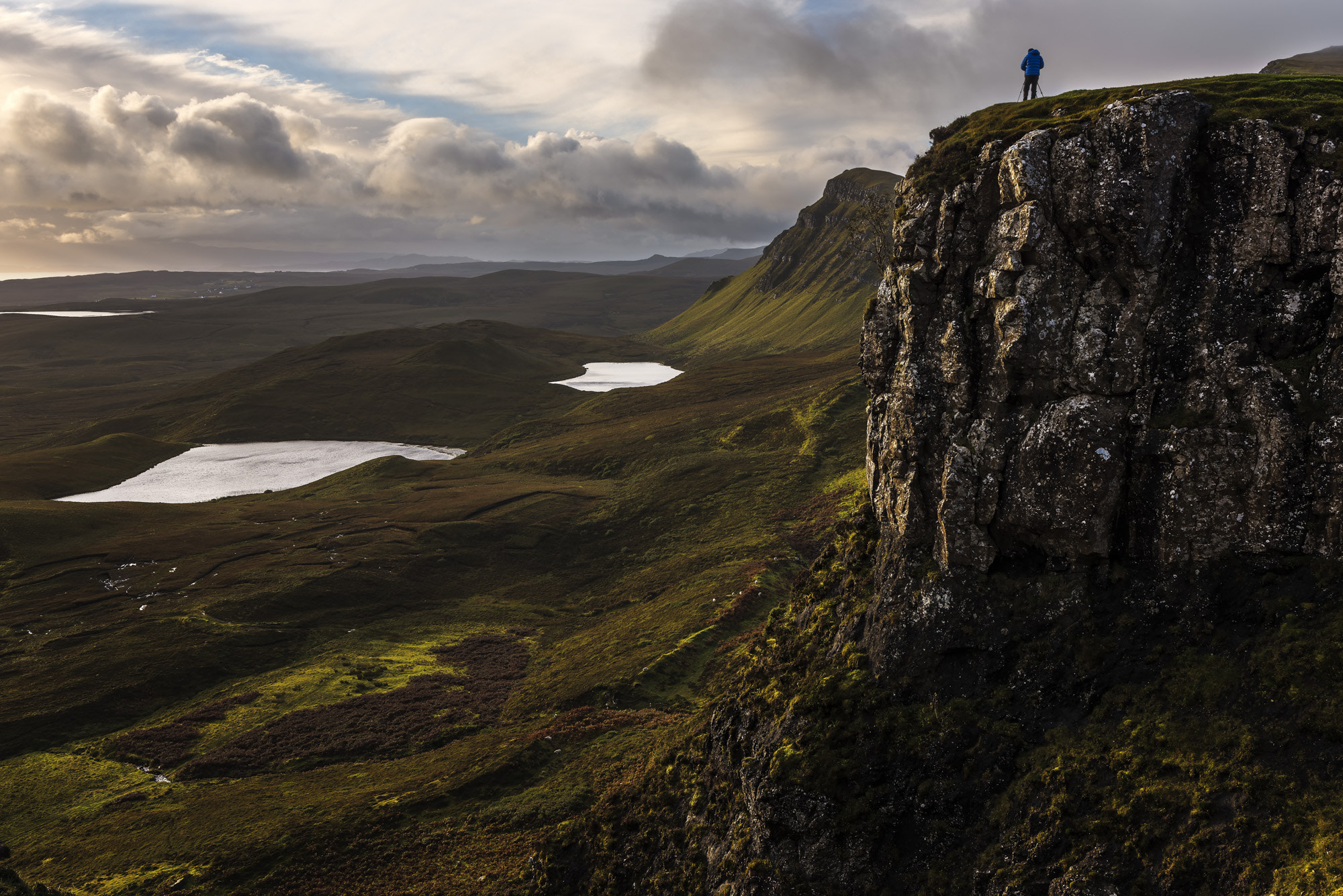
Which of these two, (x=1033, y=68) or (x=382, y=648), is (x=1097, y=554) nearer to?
(x=1033, y=68)

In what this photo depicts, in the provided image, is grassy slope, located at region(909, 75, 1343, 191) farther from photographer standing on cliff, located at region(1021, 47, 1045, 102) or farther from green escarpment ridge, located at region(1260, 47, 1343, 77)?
green escarpment ridge, located at region(1260, 47, 1343, 77)

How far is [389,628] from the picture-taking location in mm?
80688

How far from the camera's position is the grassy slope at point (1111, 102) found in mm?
21891

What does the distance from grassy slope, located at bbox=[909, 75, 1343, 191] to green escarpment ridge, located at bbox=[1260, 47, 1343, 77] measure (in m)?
143

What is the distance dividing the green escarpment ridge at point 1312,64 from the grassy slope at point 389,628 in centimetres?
11056

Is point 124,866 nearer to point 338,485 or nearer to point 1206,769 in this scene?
point 1206,769

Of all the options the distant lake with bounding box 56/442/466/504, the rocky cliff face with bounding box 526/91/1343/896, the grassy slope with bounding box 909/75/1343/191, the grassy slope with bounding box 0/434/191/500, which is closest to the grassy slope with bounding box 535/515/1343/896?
the rocky cliff face with bounding box 526/91/1343/896

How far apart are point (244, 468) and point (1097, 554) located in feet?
597

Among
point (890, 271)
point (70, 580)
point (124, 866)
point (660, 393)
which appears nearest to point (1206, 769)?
point (890, 271)

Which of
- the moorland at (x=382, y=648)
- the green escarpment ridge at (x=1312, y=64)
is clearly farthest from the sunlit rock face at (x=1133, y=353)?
the green escarpment ridge at (x=1312, y=64)

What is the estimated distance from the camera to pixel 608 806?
36312 mm

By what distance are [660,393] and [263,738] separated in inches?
5477

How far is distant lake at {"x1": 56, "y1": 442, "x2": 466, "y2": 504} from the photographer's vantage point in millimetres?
147875

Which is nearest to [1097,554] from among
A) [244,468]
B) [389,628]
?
[389,628]
